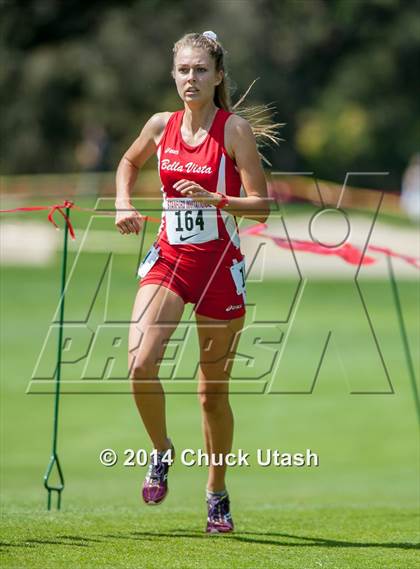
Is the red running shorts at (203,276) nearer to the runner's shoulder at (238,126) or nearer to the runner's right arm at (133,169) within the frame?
the runner's right arm at (133,169)

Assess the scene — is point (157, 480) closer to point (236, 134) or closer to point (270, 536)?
point (270, 536)

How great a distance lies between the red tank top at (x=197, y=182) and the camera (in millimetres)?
6359

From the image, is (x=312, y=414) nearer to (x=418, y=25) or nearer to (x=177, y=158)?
(x=177, y=158)

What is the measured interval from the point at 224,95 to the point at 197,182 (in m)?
0.59

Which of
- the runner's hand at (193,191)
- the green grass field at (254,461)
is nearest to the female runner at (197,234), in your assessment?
the runner's hand at (193,191)

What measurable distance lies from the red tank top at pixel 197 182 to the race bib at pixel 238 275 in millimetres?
101

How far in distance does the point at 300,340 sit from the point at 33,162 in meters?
31.1

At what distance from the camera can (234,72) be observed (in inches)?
1932

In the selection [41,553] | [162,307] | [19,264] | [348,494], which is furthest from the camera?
[19,264]

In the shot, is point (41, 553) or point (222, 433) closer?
point (41, 553)

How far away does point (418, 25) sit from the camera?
2125 inches

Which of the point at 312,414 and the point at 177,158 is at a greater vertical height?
the point at 312,414

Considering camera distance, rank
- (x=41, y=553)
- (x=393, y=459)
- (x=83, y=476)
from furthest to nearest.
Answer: (x=393, y=459), (x=83, y=476), (x=41, y=553)

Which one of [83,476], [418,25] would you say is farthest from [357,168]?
[83,476]
